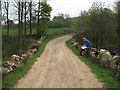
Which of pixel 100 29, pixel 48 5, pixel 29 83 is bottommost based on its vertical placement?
pixel 29 83

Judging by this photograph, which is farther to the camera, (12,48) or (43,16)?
(43,16)

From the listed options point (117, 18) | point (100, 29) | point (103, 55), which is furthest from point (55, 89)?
point (117, 18)

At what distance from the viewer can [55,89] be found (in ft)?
27.9

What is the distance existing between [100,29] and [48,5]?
20.1 meters

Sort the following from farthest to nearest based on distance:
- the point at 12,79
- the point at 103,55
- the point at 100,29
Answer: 1. the point at 100,29
2. the point at 103,55
3. the point at 12,79

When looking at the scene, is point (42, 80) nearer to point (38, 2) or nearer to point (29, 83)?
point (29, 83)


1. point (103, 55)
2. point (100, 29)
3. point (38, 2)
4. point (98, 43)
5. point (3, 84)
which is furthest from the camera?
point (38, 2)

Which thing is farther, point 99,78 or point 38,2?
point 38,2

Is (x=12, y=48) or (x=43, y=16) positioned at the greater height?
(x=43, y=16)

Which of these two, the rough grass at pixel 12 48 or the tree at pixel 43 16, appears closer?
the rough grass at pixel 12 48

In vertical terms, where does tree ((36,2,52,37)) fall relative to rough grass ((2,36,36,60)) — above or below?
above

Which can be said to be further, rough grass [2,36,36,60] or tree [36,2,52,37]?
tree [36,2,52,37]

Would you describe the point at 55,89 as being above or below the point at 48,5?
below

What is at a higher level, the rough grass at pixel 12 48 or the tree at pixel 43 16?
the tree at pixel 43 16
